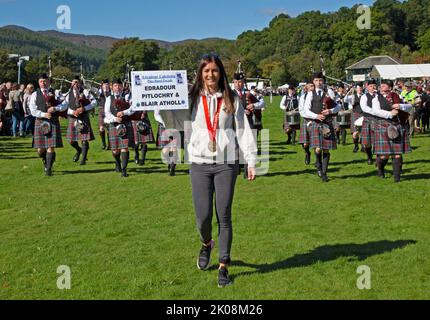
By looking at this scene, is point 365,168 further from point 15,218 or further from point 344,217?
point 15,218

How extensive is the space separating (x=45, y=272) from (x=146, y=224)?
6.38 ft

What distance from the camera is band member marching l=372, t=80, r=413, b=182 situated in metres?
9.07

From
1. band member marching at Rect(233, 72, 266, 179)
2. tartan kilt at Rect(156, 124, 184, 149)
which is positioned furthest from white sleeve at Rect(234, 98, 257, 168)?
tartan kilt at Rect(156, 124, 184, 149)

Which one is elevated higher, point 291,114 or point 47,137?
point 291,114

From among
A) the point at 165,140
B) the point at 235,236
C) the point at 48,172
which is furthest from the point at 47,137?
the point at 235,236

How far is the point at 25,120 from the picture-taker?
19.8 metres

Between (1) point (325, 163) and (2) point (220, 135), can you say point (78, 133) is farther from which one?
(2) point (220, 135)

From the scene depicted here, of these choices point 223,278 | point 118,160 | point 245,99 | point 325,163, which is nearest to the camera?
point 223,278

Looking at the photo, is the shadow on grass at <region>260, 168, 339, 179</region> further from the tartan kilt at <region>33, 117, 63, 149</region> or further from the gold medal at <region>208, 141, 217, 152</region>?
the gold medal at <region>208, 141, 217, 152</region>

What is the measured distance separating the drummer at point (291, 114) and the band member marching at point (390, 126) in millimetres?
6170

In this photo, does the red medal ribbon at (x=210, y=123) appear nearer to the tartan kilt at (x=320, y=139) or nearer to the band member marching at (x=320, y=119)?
the band member marching at (x=320, y=119)

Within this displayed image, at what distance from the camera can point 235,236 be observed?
20.5ft

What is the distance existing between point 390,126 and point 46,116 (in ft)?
20.4

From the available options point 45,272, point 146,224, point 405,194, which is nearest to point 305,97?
point 405,194
